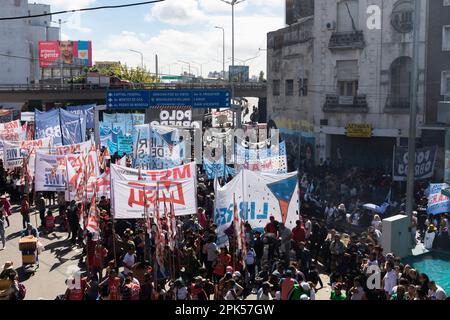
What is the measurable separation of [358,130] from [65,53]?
84.7 m

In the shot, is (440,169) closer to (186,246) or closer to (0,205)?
(186,246)

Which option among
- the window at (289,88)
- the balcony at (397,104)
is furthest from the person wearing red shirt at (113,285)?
the window at (289,88)

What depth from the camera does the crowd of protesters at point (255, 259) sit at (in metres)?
11.8

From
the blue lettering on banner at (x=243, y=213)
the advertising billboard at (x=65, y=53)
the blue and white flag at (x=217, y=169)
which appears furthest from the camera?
the advertising billboard at (x=65, y=53)

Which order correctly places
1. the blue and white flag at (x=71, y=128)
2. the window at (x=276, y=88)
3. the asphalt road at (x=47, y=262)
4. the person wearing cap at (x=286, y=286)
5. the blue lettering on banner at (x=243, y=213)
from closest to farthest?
the person wearing cap at (x=286, y=286) → the asphalt road at (x=47, y=262) → the blue lettering on banner at (x=243, y=213) → the blue and white flag at (x=71, y=128) → the window at (x=276, y=88)

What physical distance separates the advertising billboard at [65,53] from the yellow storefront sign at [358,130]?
7914 centimetres

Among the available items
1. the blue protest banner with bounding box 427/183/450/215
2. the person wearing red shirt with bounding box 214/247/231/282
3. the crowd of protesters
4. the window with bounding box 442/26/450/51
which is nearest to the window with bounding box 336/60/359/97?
the window with bounding box 442/26/450/51

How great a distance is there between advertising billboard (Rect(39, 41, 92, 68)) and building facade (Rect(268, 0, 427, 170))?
7318cm

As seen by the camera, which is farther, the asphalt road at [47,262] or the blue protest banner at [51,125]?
the blue protest banner at [51,125]

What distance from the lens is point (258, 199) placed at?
15820mm

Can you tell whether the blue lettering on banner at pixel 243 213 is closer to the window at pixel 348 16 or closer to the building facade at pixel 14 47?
the window at pixel 348 16

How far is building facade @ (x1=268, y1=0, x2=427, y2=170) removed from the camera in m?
31.1

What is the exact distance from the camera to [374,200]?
78.4ft

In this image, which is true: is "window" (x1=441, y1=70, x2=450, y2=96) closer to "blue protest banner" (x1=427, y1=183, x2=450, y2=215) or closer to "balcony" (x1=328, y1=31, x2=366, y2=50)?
"balcony" (x1=328, y1=31, x2=366, y2=50)
